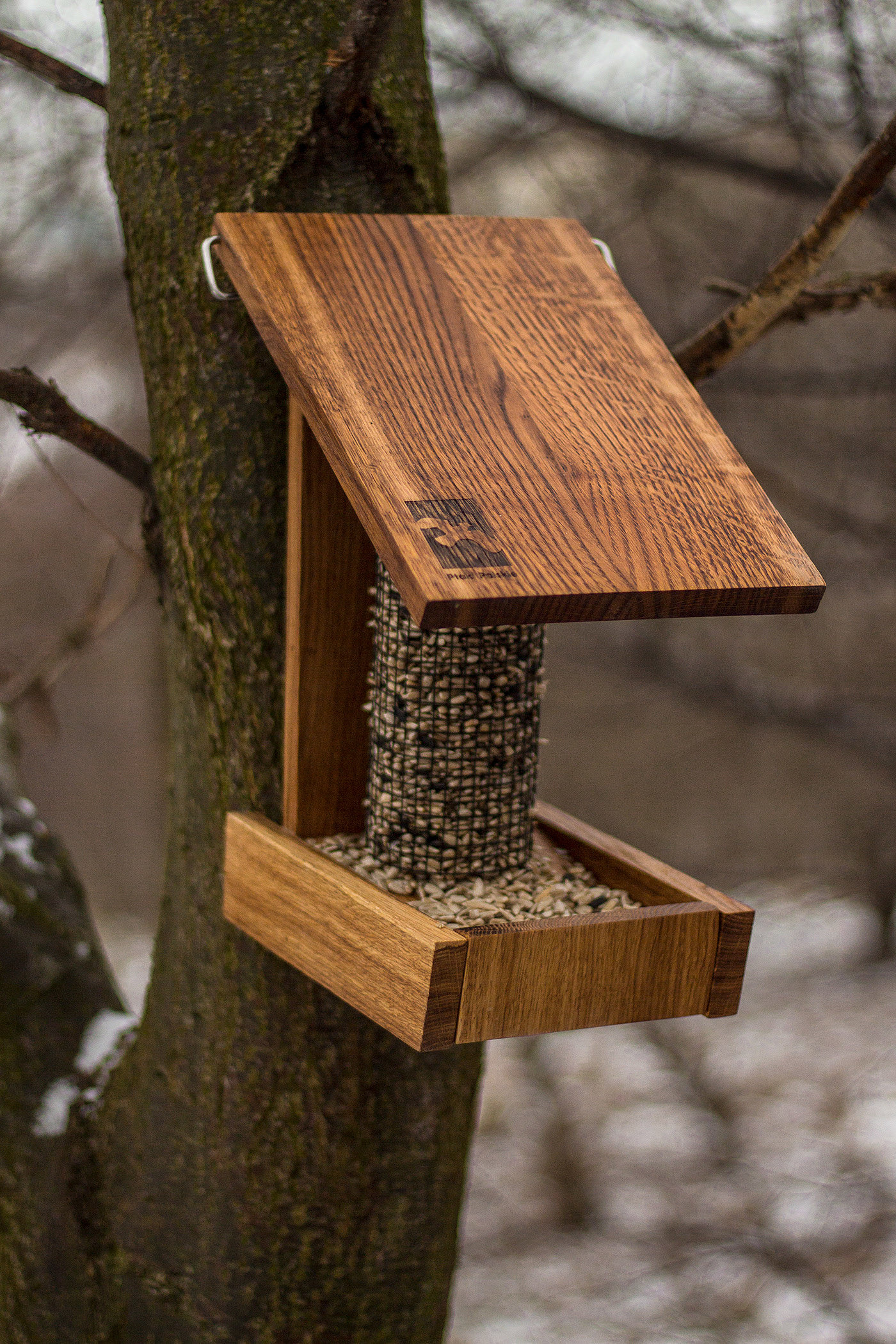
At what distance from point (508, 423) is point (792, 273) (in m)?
0.49

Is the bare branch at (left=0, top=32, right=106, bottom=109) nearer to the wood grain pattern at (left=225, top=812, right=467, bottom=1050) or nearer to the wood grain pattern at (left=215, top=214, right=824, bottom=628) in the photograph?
the wood grain pattern at (left=215, top=214, right=824, bottom=628)

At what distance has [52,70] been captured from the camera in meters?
Result: 1.45

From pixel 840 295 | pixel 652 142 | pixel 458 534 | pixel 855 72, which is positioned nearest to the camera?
pixel 458 534

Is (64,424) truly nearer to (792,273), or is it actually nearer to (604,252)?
(604,252)

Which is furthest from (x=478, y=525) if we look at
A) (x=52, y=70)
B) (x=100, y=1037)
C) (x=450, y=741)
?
(x=100, y=1037)

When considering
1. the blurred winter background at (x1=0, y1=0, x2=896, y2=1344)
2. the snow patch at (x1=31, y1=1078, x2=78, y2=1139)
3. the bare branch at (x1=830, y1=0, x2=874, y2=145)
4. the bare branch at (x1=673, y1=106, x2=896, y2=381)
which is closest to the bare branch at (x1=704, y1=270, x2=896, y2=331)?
the bare branch at (x1=673, y1=106, x2=896, y2=381)

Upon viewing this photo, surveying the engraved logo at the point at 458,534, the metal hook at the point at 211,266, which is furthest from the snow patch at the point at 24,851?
the engraved logo at the point at 458,534

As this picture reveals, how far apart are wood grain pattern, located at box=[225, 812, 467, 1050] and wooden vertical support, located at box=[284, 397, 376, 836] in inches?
2.9

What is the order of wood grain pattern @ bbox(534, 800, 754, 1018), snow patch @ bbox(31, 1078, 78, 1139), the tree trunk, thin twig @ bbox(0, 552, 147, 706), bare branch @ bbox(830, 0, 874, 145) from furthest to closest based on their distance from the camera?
bare branch @ bbox(830, 0, 874, 145), thin twig @ bbox(0, 552, 147, 706), snow patch @ bbox(31, 1078, 78, 1139), the tree trunk, wood grain pattern @ bbox(534, 800, 754, 1018)

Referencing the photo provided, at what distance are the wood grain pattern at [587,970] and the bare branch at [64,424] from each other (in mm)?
766

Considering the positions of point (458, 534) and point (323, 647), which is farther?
point (323, 647)

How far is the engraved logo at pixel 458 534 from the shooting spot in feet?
2.99

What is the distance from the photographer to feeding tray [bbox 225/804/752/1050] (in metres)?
1.02

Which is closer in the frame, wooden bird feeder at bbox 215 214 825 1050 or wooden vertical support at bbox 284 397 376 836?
wooden bird feeder at bbox 215 214 825 1050
